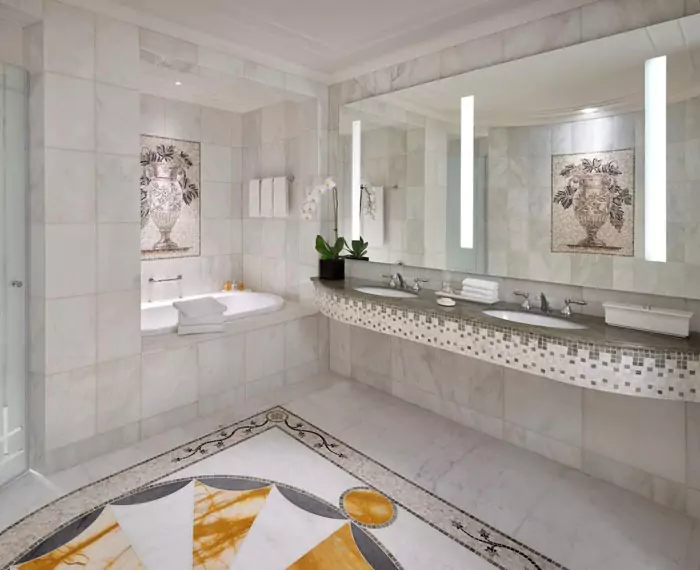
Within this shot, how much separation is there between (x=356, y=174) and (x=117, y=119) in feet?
5.69

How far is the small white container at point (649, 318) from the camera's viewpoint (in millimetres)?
1994

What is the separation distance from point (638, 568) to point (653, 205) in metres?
1.55

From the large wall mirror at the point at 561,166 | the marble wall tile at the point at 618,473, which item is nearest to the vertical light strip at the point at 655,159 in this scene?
the large wall mirror at the point at 561,166

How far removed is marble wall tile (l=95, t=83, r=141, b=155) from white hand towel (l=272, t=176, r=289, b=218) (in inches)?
60.9

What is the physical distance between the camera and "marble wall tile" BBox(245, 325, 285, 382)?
338cm

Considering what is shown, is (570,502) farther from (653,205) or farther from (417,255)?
(417,255)

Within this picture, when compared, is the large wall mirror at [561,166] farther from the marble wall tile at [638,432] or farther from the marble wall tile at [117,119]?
the marble wall tile at [117,119]

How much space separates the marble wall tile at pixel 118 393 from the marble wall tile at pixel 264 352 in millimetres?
801

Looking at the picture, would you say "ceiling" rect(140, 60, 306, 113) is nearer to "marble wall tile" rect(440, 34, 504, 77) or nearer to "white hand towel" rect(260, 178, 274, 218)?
"white hand towel" rect(260, 178, 274, 218)

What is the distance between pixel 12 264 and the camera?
234 centimetres

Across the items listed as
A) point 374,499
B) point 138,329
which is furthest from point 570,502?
point 138,329

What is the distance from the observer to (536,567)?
1.80 meters

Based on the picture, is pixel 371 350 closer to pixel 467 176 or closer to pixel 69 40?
pixel 467 176

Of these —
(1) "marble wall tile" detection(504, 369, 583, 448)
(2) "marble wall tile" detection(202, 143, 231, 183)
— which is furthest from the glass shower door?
(1) "marble wall tile" detection(504, 369, 583, 448)
